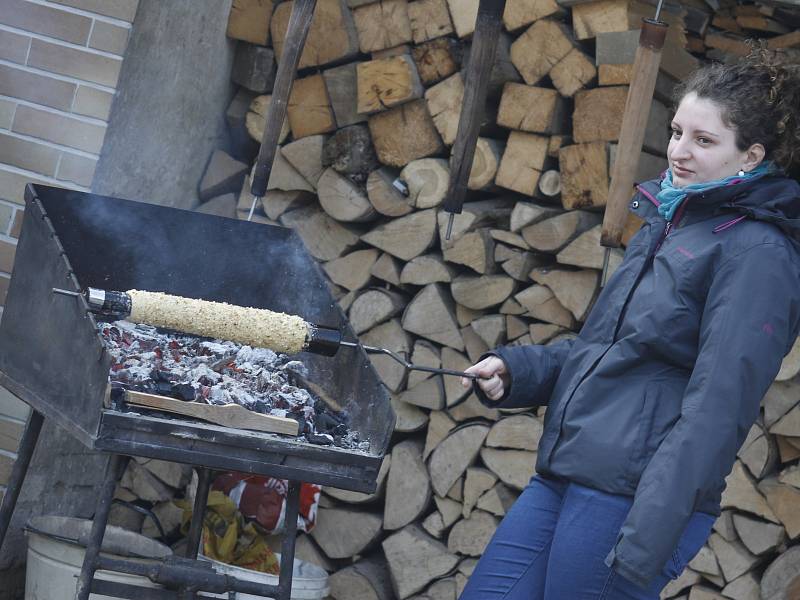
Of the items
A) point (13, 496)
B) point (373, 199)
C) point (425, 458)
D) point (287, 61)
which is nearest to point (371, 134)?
point (373, 199)

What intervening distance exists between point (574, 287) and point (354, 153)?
0.98 m

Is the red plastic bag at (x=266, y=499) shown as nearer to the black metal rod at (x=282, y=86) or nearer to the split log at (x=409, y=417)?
the split log at (x=409, y=417)

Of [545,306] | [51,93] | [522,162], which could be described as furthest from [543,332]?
[51,93]

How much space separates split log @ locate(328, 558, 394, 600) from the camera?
3982 mm

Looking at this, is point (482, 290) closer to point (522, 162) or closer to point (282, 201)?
point (522, 162)

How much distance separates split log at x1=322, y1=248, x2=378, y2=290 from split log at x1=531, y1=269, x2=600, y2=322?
0.68 meters

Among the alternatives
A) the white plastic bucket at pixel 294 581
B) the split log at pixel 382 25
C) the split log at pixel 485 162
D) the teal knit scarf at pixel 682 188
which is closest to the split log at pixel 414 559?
the white plastic bucket at pixel 294 581

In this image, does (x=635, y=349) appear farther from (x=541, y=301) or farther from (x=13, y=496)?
(x=13, y=496)

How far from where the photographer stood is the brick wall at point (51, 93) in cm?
365

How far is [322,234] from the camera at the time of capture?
4.09 m

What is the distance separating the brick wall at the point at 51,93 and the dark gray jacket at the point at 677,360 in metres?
1.99

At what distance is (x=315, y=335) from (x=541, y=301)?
3.85 ft

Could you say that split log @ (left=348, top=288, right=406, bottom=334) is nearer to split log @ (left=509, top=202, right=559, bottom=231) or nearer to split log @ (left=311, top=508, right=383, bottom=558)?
split log @ (left=509, top=202, right=559, bottom=231)

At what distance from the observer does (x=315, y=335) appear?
269 cm
